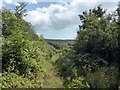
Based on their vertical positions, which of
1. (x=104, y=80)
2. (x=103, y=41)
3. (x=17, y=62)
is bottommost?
(x=104, y=80)

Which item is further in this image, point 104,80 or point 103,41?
point 103,41

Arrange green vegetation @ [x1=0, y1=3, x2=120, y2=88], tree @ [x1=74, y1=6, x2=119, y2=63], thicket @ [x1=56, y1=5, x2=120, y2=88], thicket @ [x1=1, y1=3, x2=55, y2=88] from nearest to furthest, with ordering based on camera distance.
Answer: thicket @ [x1=1, y1=3, x2=55, y2=88] → green vegetation @ [x1=0, y1=3, x2=120, y2=88] → thicket @ [x1=56, y1=5, x2=120, y2=88] → tree @ [x1=74, y1=6, x2=119, y2=63]

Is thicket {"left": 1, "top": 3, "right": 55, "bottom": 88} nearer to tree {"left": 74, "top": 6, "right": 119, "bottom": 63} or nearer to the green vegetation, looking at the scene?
the green vegetation

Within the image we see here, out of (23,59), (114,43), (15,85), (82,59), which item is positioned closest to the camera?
(15,85)

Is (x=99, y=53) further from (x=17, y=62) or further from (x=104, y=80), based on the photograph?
(x=17, y=62)

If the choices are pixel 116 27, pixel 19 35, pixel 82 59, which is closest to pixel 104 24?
pixel 116 27

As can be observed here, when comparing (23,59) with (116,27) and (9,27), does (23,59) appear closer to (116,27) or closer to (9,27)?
(9,27)

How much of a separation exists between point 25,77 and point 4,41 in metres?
1.13

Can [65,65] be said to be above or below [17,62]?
below

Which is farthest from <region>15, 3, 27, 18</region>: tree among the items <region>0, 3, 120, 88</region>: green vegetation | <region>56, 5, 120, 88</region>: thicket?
<region>56, 5, 120, 88</region>: thicket

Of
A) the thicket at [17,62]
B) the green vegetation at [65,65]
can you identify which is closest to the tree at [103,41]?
the green vegetation at [65,65]

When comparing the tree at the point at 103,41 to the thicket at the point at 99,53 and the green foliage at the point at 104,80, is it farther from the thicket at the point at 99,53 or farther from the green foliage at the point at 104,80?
the green foliage at the point at 104,80

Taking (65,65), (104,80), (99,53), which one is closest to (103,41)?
(99,53)

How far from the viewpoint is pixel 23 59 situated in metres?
3.31
